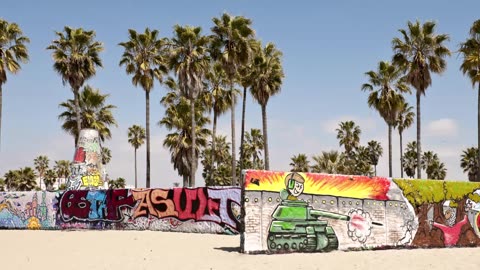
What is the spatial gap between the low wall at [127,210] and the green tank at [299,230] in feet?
23.8

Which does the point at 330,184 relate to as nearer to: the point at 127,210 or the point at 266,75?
the point at 127,210

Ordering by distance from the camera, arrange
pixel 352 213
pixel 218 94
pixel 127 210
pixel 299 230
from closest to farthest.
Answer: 1. pixel 299 230
2. pixel 352 213
3. pixel 127 210
4. pixel 218 94

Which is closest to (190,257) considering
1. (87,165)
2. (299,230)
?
(299,230)

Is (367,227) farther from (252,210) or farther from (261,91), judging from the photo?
(261,91)

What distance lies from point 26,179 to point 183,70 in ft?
144

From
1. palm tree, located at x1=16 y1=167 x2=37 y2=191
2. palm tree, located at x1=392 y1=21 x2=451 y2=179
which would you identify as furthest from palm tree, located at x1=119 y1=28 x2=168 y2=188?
palm tree, located at x1=16 y1=167 x2=37 y2=191

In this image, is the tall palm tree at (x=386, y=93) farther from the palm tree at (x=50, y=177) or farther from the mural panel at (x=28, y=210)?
the palm tree at (x=50, y=177)

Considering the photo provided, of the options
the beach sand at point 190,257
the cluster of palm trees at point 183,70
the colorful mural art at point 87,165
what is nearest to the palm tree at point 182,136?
the cluster of palm trees at point 183,70

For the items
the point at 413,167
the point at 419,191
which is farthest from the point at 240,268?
the point at 413,167

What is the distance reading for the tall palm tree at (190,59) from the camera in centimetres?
3834

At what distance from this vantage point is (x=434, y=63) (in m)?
35.1

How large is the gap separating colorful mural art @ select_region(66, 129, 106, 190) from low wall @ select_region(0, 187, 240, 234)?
1465 mm

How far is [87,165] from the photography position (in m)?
32.1

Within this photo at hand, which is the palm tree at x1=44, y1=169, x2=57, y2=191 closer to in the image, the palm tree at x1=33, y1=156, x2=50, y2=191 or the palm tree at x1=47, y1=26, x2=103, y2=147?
the palm tree at x1=33, y1=156, x2=50, y2=191
